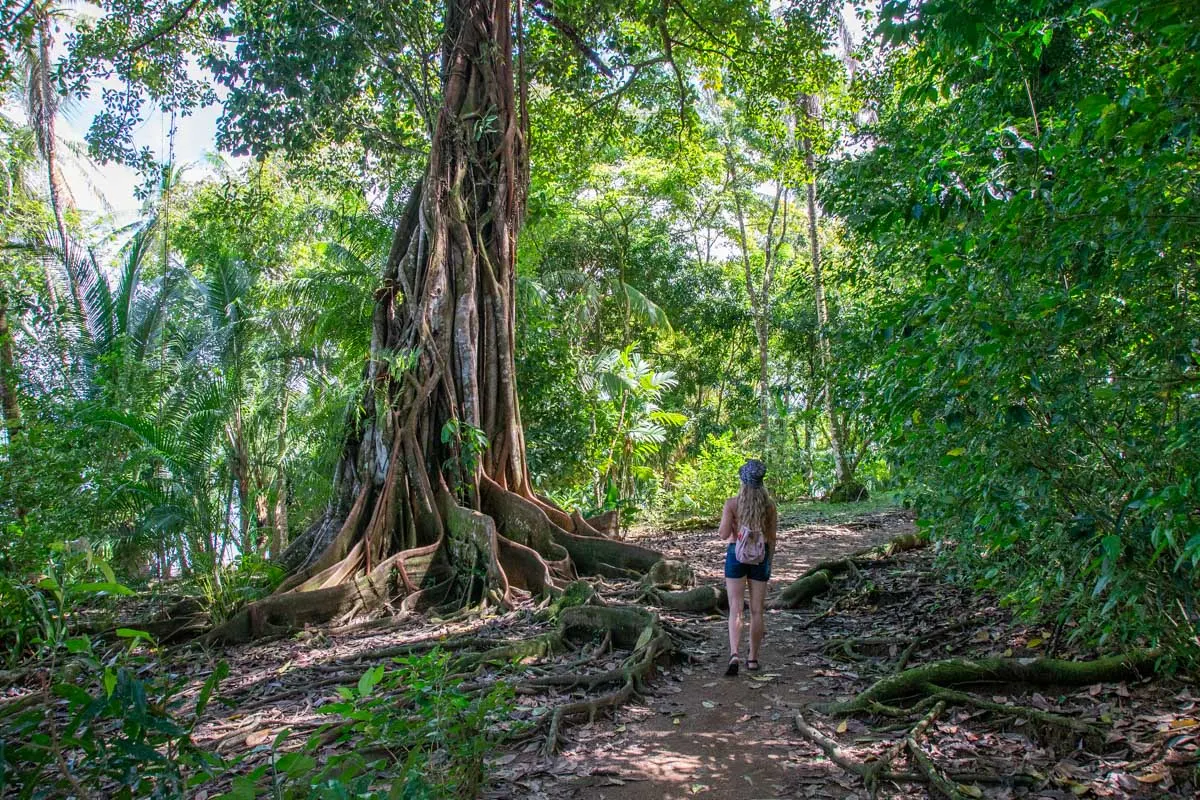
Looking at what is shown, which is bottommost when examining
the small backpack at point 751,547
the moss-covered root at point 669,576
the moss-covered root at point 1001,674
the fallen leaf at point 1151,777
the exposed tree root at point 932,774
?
the exposed tree root at point 932,774

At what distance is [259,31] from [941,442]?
26.3ft

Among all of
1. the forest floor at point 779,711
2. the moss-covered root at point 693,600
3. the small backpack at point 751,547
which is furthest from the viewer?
the moss-covered root at point 693,600

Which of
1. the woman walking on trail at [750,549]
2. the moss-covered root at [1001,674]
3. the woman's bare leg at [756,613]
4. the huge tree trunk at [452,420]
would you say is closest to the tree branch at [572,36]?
the huge tree trunk at [452,420]

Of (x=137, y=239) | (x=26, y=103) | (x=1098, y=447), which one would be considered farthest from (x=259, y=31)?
(x=26, y=103)

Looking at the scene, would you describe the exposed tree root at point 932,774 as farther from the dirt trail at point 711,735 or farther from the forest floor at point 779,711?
the dirt trail at point 711,735

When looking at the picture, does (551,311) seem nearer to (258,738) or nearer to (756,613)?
(756,613)

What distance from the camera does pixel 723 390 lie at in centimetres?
2189

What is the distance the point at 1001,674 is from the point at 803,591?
10.4 feet

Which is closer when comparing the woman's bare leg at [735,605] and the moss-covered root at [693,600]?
the woman's bare leg at [735,605]

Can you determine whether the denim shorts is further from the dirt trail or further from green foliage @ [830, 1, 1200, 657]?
green foliage @ [830, 1, 1200, 657]

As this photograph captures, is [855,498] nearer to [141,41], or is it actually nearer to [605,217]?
[605,217]

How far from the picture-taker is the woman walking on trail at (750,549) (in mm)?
4957

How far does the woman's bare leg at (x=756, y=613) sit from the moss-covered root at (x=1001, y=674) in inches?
32.9

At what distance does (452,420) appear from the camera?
7.77m
